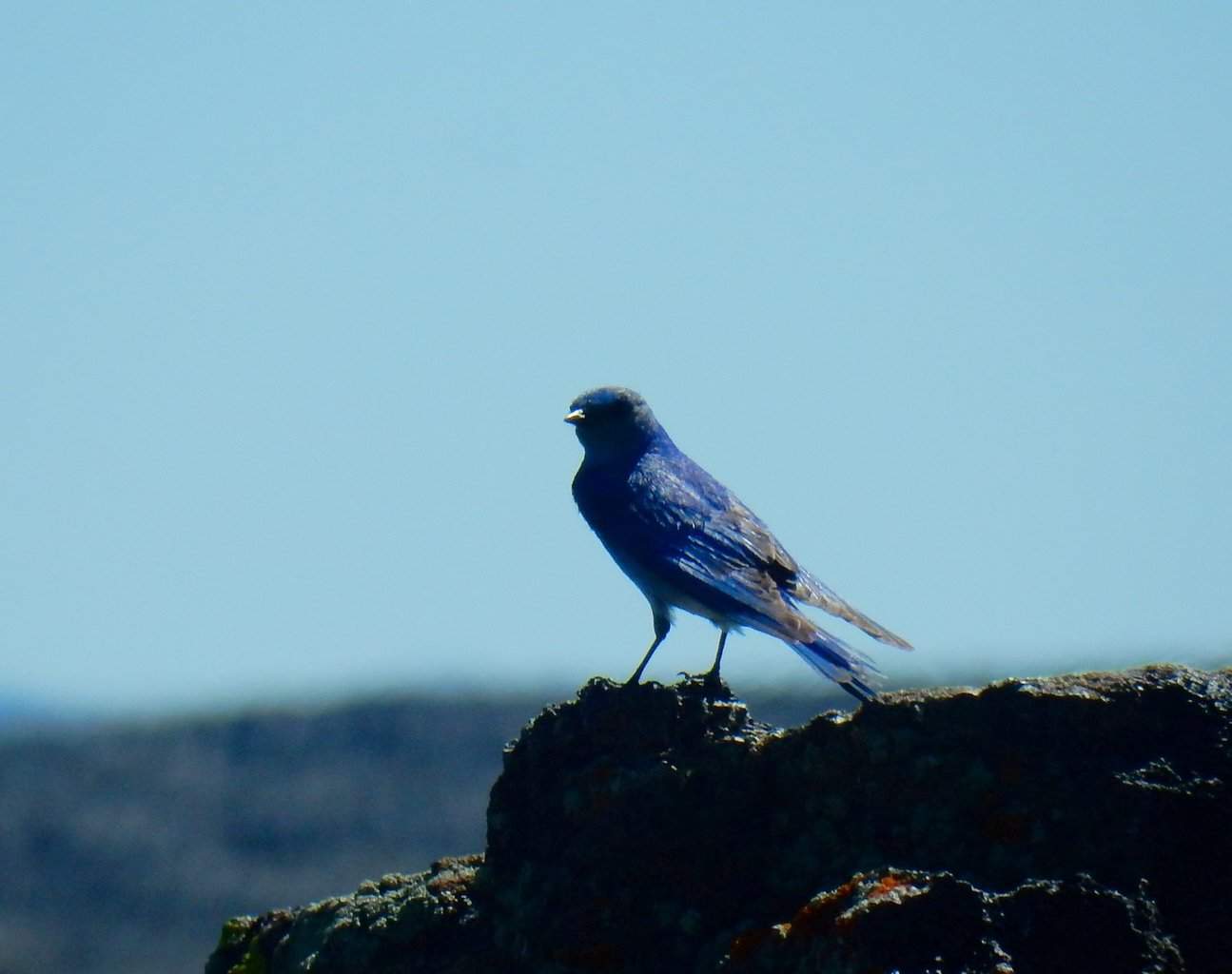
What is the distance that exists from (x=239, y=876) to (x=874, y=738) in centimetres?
928

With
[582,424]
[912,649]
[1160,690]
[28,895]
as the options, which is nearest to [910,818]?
[1160,690]

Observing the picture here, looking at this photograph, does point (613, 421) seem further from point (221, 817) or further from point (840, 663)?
point (221, 817)

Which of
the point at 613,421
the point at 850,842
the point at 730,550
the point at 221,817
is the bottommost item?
the point at 221,817

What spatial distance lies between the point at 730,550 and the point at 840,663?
1389mm

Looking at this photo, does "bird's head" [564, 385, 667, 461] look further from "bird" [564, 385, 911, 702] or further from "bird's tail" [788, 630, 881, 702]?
"bird's tail" [788, 630, 881, 702]

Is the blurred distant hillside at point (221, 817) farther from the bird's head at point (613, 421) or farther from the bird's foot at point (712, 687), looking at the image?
the bird's foot at point (712, 687)

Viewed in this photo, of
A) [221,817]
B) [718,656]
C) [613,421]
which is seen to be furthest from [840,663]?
[221,817]

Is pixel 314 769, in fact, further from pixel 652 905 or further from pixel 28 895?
pixel 652 905

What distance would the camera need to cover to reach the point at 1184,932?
396cm

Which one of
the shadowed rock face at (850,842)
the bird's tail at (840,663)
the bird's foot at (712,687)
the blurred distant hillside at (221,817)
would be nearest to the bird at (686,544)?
the bird's tail at (840,663)

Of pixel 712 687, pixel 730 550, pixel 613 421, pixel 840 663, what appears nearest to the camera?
pixel 712 687

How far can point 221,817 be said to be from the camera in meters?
13.9

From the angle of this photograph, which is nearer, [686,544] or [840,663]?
[840,663]

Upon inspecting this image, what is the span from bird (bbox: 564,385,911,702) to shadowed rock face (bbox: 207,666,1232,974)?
1054 mm
